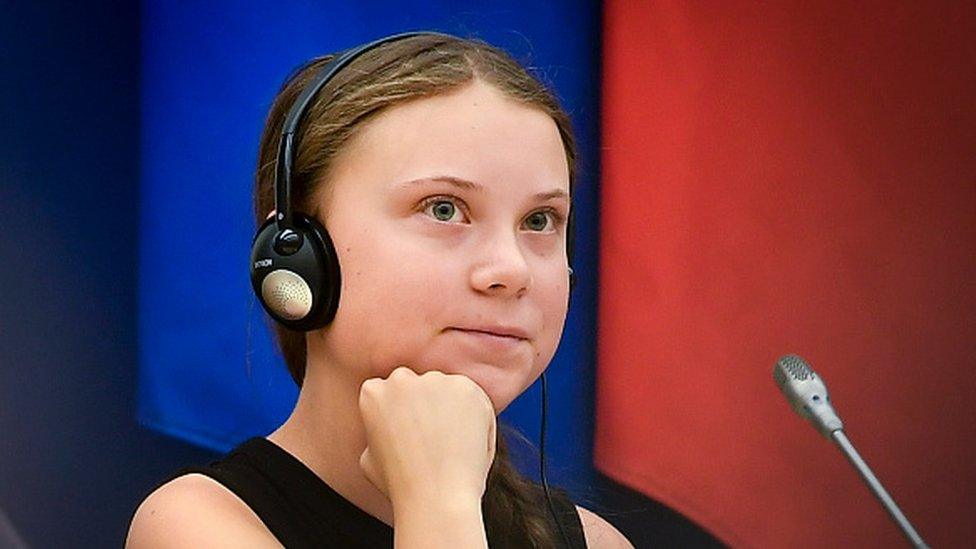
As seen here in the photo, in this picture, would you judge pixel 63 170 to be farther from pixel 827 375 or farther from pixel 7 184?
pixel 827 375

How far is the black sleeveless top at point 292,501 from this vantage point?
1275 millimetres

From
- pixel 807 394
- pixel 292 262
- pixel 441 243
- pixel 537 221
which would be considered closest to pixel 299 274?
pixel 292 262

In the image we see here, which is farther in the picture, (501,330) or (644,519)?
(644,519)

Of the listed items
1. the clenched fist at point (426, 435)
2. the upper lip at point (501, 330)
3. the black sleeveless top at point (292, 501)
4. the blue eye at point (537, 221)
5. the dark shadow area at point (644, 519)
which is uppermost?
the blue eye at point (537, 221)

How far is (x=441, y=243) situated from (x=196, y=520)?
0.32 metres

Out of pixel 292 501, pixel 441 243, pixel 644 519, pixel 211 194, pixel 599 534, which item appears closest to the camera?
pixel 441 243

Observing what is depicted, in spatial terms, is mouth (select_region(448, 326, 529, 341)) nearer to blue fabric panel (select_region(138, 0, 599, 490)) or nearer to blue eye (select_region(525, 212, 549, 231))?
blue eye (select_region(525, 212, 549, 231))

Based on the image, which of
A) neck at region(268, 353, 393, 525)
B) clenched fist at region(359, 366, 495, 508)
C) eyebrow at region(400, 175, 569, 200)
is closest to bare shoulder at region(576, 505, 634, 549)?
neck at region(268, 353, 393, 525)

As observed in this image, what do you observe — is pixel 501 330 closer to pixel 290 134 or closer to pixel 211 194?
pixel 290 134

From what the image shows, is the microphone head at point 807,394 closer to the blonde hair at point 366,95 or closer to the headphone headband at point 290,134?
the blonde hair at point 366,95

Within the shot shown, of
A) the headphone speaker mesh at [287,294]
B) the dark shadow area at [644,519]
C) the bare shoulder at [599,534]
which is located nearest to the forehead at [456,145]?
the headphone speaker mesh at [287,294]

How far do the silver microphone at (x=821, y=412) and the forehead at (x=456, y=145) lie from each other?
0.27 metres

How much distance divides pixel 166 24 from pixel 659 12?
0.64 m

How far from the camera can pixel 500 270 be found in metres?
1.20
